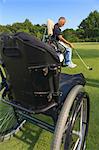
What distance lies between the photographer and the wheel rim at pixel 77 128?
2201mm

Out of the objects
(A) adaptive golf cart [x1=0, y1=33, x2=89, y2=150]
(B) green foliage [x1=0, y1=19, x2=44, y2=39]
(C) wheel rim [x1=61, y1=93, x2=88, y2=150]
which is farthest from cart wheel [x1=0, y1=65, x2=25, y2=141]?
(B) green foliage [x1=0, y1=19, x2=44, y2=39]

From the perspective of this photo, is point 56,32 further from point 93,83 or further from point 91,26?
point 91,26

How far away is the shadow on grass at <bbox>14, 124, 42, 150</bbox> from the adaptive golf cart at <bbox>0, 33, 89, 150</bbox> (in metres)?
0.55

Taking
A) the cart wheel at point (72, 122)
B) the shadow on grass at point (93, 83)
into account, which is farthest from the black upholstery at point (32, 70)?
the shadow on grass at point (93, 83)

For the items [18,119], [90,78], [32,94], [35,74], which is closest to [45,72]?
[35,74]

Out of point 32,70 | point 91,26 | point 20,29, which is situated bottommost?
point 91,26

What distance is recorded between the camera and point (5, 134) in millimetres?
3184

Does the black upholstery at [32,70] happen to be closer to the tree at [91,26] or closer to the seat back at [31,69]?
the seat back at [31,69]

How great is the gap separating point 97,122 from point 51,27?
16.4 ft

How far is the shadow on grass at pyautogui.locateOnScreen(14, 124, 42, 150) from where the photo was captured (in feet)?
10.2

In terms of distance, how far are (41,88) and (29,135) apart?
1.09 metres

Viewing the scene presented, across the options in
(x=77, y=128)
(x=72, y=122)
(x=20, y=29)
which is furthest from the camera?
(x=20, y=29)

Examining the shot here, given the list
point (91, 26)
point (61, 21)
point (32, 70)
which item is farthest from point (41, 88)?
point (91, 26)

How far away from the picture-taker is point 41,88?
236 cm
